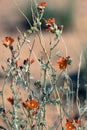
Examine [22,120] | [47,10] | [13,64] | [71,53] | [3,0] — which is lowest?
[22,120]

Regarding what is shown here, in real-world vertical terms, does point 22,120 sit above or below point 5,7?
below

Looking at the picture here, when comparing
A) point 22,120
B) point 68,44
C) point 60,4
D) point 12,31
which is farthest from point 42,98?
point 60,4

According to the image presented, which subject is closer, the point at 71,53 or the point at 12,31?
the point at 71,53

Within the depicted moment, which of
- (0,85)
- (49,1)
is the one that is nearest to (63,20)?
(49,1)

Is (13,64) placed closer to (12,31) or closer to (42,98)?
(42,98)

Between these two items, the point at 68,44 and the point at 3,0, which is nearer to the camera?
the point at 68,44

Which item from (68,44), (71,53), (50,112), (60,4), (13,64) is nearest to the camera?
(13,64)

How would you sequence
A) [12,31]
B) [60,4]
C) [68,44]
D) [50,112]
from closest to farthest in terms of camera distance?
[50,112] < [68,44] < [12,31] < [60,4]

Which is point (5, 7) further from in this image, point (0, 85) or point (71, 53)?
point (0, 85)

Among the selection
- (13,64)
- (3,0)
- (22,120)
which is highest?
(3,0)
